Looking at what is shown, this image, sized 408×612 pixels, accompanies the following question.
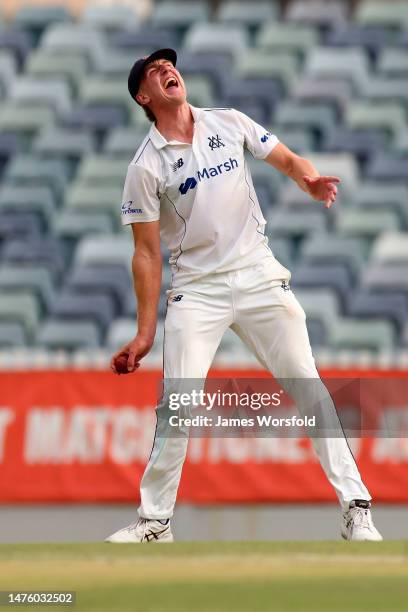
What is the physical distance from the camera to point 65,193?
685 inches

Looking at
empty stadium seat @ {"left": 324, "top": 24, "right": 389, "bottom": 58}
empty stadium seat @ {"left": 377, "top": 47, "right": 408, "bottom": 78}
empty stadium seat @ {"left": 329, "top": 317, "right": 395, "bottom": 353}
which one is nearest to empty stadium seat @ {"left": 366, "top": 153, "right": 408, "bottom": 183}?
empty stadium seat @ {"left": 377, "top": 47, "right": 408, "bottom": 78}

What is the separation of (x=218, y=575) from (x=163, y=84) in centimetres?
225

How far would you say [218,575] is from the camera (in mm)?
5129

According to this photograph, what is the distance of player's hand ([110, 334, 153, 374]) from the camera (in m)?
6.43

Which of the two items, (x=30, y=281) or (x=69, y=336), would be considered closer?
(x=69, y=336)

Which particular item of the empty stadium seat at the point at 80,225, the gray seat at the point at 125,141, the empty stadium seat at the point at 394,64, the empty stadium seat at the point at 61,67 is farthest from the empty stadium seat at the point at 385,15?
the empty stadium seat at the point at 80,225

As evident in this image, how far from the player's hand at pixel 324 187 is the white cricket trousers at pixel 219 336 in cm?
35

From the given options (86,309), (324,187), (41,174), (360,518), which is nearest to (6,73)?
(41,174)

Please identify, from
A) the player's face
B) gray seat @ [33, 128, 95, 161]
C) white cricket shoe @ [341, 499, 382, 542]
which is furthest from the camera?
gray seat @ [33, 128, 95, 161]

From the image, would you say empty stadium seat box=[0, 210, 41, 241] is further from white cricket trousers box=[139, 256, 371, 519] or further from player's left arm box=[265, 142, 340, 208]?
white cricket trousers box=[139, 256, 371, 519]

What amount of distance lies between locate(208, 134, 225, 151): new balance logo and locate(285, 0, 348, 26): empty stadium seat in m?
12.8

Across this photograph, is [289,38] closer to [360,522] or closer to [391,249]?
[391,249]

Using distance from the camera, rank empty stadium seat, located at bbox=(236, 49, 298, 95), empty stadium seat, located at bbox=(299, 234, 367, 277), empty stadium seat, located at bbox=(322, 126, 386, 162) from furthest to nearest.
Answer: empty stadium seat, located at bbox=(236, 49, 298, 95) → empty stadium seat, located at bbox=(322, 126, 386, 162) → empty stadium seat, located at bbox=(299, 234, 367, 277)

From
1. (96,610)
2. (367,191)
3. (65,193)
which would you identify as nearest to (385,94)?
(367,191)
